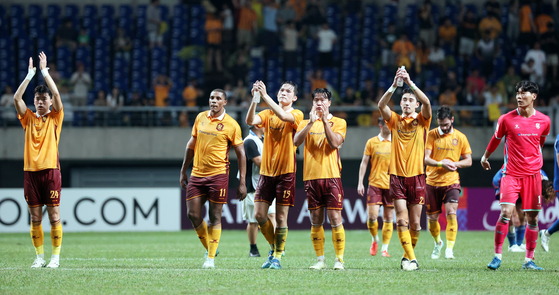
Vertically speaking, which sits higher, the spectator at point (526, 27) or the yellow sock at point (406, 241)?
the spectator at point (526, 27)

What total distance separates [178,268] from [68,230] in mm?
10165

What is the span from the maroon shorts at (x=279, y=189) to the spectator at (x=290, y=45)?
15.0 m

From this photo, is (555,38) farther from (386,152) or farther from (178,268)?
(178,268)

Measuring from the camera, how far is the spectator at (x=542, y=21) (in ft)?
74.5

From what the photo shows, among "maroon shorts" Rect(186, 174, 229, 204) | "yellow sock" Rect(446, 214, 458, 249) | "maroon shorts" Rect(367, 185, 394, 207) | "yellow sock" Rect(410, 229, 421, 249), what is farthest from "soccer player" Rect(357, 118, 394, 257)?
"maroon shorts" Rect(186, 174, 229, 204)

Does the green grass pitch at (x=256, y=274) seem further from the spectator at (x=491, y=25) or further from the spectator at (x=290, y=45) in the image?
the spectator at (x=491, y=25)

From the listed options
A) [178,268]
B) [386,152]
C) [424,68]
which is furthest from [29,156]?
[424,68]

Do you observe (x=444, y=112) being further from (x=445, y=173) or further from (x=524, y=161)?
(x=524, y=161)

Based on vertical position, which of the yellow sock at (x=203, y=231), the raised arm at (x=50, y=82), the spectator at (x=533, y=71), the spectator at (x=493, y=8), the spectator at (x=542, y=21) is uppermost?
the spectator at (x=493, y=8)

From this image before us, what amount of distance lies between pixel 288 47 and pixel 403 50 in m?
4.03

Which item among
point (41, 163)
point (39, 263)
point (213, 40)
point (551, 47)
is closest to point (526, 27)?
point (551, 47)

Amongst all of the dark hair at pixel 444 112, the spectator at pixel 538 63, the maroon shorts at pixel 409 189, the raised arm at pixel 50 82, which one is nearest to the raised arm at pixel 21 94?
the raised arm at pixel 50 82

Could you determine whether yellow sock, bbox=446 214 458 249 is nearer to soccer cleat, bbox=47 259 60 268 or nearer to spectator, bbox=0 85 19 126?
soccer cleat, bbox=47 259 60 268

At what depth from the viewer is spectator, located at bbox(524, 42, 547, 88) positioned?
70.0 feet
